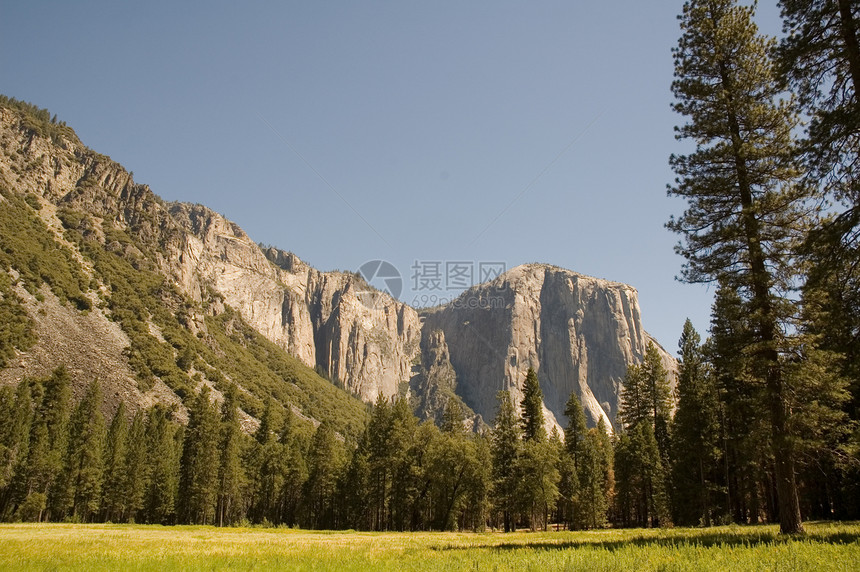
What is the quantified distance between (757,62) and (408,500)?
139 ft

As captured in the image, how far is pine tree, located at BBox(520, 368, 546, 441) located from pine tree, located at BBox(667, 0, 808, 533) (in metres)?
32.9

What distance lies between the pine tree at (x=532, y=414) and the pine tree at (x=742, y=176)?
32.9 m

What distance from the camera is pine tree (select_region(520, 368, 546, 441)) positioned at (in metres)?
48.0

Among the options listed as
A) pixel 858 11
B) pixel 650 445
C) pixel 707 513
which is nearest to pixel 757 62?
pixel 858 11

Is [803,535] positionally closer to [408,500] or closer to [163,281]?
[408,500]

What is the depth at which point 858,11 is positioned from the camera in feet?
38.2

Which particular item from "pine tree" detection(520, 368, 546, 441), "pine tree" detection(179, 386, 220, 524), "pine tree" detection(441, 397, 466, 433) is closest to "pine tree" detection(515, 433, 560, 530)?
"pine tree" detection(520, 368, 546, 441)

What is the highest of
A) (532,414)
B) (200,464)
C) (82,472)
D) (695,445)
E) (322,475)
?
(532,414)

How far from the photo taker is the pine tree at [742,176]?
15.0m

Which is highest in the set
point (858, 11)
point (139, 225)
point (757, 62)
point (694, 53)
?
point (139, 225)

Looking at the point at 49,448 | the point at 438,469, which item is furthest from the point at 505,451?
the point at 49,448

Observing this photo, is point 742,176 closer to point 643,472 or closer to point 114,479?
point 643,472

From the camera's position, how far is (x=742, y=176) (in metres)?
16.0

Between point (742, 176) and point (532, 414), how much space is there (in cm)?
3709
